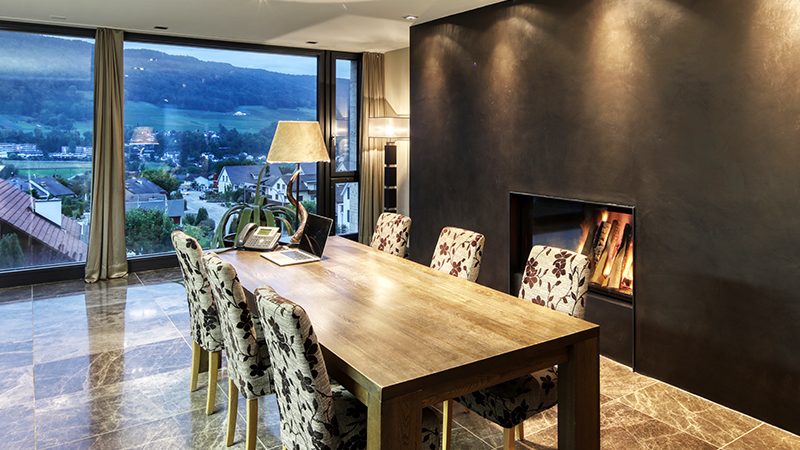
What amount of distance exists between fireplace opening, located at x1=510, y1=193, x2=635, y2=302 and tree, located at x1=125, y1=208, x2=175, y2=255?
12.9 feet

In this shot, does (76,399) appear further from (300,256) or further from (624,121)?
(624,121)

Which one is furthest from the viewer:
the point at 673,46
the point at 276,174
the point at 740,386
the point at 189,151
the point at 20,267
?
the point at 276,174

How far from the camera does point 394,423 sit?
1.70 m

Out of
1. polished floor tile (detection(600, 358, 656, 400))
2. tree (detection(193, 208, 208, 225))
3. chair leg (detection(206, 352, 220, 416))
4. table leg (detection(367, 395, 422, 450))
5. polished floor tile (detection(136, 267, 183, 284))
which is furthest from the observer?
tree (detection(193, 208, 208, 225))

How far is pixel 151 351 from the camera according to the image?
390cm

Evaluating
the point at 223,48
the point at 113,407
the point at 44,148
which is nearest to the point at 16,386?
the point at 113,407

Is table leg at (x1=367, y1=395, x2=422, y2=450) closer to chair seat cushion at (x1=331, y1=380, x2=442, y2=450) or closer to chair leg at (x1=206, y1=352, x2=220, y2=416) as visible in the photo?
chair seat cushion at (x1=331, y1=380, x2=442, y2=450)

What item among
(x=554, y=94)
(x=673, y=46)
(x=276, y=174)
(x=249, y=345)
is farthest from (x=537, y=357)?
(x=276, y=174)

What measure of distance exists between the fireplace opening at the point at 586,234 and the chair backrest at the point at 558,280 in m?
0.74

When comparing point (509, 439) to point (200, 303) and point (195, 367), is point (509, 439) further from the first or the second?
point (195, 367)

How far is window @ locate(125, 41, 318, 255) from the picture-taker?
613 cm

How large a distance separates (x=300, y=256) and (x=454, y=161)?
6.78ft

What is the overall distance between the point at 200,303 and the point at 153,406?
2.32 feet

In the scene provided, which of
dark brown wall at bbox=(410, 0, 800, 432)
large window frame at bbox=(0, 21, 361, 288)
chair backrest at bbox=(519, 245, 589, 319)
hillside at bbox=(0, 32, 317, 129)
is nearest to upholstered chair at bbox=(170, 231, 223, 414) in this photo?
chair backrest at bbox=(519, 245, 589, 319)
